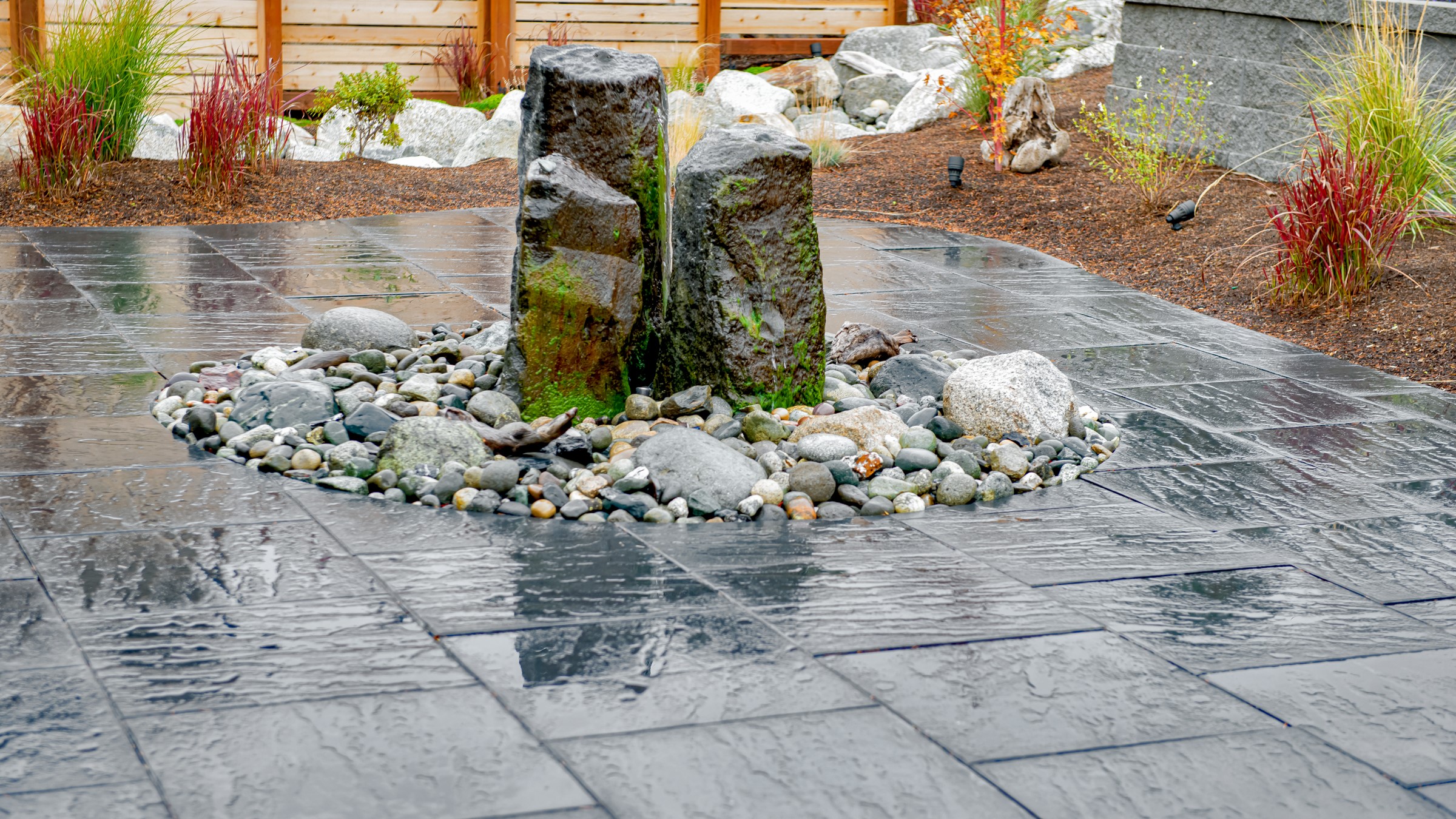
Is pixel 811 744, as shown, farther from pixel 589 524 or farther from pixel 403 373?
pixel 403 373

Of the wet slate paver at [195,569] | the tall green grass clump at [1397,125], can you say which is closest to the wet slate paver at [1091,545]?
the wet slate paver at [195,569]

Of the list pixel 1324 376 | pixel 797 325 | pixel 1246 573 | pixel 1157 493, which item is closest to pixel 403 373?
pixel 797 325

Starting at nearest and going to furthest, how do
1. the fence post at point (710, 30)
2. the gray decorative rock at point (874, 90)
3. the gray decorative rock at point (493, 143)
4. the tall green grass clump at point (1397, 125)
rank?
the tall green grass clump at point (1397, 125) → the gray decorative rock at point (493, 143) → the gray decorative rock at point (874, 90) → the fence post at point (710, 30)

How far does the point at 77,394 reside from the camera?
15.4ft

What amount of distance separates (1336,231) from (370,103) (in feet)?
23.9

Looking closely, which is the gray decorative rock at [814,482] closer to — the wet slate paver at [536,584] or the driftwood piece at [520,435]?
the wet slate paver at [536,584]

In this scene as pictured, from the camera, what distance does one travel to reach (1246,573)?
3469 mm

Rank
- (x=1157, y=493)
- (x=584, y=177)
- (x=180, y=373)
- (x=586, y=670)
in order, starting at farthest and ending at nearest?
(x=180, y=373)
(x=584, y=177)
(x=1157, y=493)
(x=586, y=670)

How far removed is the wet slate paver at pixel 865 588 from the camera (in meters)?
3.06

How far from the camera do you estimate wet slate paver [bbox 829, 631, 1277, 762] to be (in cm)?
259

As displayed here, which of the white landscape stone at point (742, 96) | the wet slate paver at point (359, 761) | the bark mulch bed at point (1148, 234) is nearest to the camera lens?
the wet slate paver at point (359, 761)

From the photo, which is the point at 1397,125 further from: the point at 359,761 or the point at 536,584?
the point at 359,761

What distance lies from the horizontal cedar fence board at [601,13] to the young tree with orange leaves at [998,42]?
4688mm

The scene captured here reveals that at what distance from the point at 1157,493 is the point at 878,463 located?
850mm
